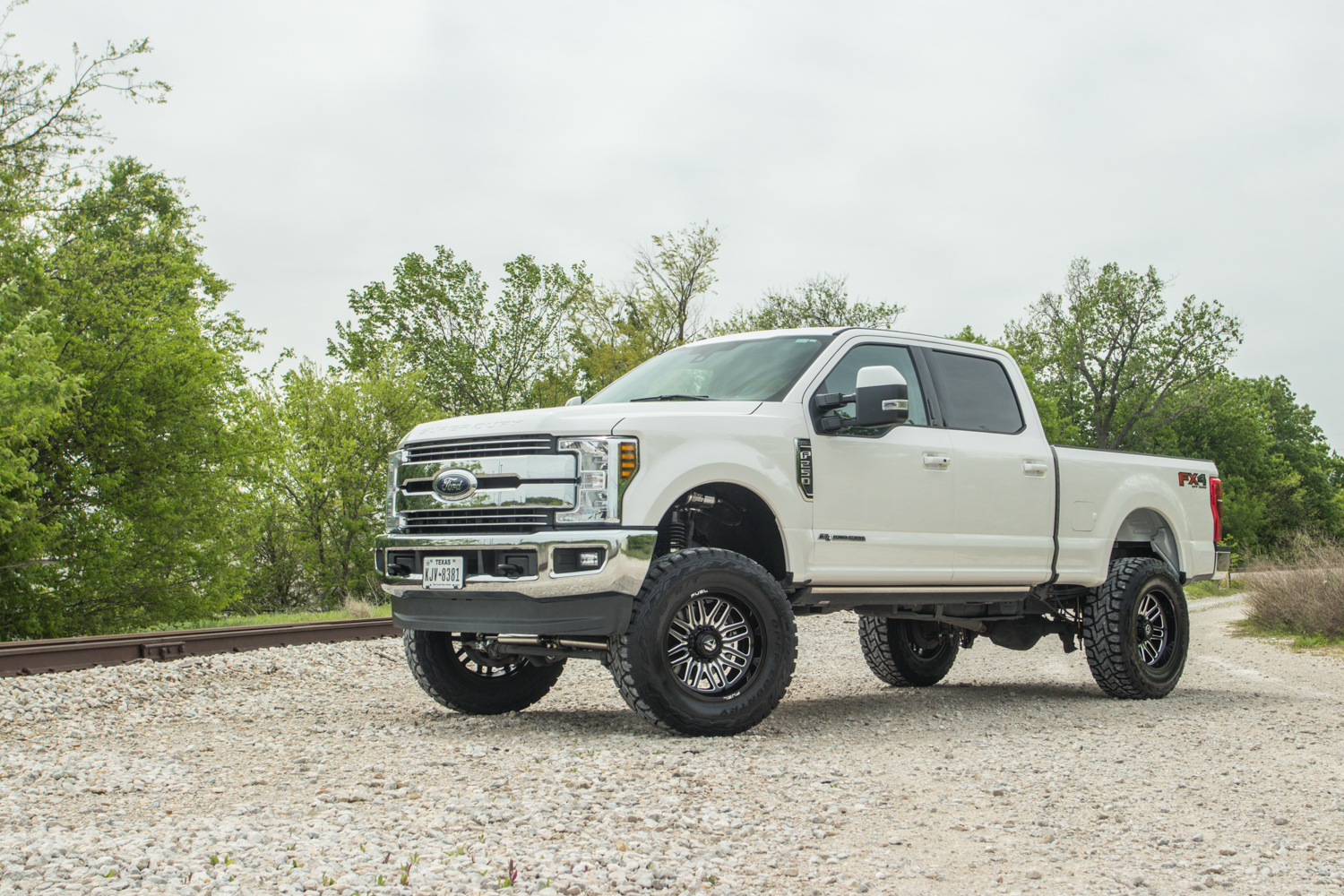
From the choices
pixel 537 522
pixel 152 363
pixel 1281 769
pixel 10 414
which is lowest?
pixel 1281 769

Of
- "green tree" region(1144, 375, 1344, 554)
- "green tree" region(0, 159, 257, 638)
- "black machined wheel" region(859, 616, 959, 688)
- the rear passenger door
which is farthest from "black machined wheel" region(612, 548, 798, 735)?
"green tree" region(1144, 375, 1344, 554)

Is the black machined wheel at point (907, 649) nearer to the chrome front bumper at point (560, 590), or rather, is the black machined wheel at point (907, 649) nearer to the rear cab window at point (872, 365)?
the rear cab window at point (872, 365)

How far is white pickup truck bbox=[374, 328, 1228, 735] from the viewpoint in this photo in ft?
18.0

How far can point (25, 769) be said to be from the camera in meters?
5.19

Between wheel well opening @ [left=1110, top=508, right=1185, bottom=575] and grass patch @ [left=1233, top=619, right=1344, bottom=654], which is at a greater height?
wheel well opening @ [left=1110, top=508, right=1185, bottom=575]

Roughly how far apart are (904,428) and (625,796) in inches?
127

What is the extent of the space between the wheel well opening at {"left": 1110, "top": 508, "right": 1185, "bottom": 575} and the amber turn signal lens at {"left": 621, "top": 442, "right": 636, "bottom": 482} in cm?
473

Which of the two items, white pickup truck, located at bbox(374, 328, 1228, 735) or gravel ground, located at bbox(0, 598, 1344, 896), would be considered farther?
white pickup truck, located at bbox(374, 328, 1228, 735)

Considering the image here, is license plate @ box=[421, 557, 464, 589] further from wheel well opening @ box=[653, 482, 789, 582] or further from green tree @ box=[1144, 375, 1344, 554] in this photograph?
green tree @ box=[1144, 375, 1344, 554]

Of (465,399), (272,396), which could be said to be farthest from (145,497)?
(465,399)

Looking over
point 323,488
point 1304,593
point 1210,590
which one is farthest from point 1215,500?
point 1210,590

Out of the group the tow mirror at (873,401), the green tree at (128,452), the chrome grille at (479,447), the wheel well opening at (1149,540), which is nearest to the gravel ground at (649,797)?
the wheel well opening at (1149,540)

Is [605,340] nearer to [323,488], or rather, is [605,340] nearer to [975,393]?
[323,488]

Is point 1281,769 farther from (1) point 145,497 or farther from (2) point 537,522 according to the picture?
(1) point 145,497
